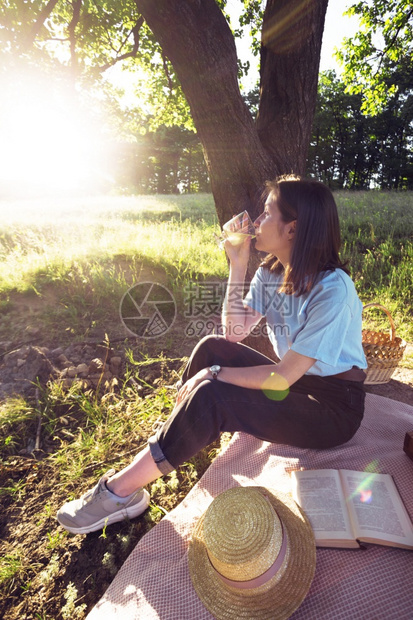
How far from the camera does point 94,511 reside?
2.03 meters

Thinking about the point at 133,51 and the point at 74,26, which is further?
the point at 133,51

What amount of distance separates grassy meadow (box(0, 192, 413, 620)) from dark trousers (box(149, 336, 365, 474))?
2.23 ft

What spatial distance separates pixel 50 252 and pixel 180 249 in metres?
2.50

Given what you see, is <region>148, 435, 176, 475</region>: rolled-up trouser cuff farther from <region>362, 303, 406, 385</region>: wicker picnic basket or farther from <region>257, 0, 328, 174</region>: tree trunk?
<region>257, 0, 328, 174</region>: tree trunk

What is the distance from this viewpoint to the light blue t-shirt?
6.00ft

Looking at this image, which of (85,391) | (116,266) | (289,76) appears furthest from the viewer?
(116,266)

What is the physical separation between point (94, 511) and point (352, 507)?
5.21ft

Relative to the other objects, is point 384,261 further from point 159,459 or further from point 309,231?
point 159,459

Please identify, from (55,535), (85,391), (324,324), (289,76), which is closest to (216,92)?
(289,76)

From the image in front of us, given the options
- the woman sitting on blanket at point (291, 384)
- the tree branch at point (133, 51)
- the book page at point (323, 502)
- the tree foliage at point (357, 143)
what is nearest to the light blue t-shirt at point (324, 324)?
the woman sitting on blanket at point (291, 384)

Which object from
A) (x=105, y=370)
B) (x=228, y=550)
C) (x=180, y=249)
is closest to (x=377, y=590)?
(x=228, y=550)

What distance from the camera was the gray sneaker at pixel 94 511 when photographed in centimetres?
203

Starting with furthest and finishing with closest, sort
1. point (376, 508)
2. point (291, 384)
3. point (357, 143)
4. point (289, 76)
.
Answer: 1. point (357, 143)
2. point (289, 76)
3. point (291, 384)
4. point (376, 508)

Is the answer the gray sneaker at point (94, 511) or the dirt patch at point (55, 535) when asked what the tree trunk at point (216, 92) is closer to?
the dirt patch at point (55, 535)
